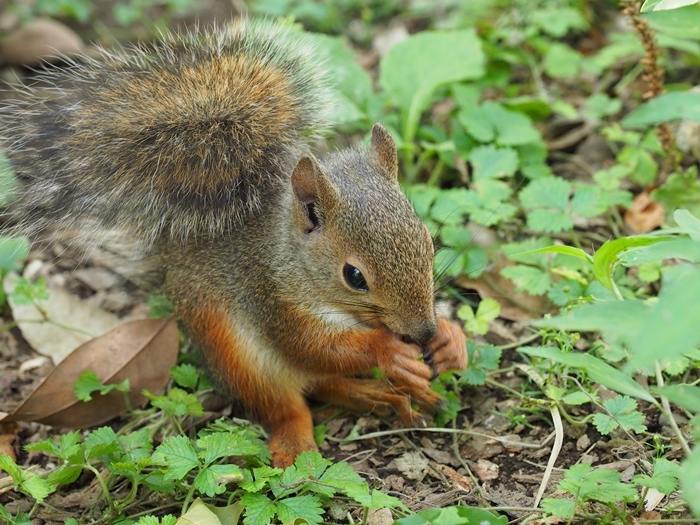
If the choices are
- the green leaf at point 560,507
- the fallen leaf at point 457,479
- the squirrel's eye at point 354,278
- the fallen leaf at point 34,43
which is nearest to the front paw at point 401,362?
the squirrel's eye at point 354,278

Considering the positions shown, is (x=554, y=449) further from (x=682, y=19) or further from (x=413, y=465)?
(x=682, y=19)

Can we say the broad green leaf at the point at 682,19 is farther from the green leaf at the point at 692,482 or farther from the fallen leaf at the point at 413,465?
the green leaf at the point at 692,482

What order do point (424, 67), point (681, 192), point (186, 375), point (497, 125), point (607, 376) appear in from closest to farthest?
1. point (607, 376)
2. point (186, 375)
3. point (681, 192)
4. point (497, 125)
5. point (424, 67)

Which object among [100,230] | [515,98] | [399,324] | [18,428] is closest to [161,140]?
[100,230]

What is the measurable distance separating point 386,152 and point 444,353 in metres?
0.78

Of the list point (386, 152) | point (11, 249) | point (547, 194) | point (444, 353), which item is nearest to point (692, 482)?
point (444, 353)

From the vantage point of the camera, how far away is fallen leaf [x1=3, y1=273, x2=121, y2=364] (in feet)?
11.6

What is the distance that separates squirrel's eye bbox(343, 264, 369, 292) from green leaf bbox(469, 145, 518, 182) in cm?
119

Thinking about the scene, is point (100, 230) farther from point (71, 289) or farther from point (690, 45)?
point (690, 45)

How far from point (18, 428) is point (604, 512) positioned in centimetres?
221

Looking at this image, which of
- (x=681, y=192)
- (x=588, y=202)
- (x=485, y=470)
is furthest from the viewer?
(x=681, y=192)

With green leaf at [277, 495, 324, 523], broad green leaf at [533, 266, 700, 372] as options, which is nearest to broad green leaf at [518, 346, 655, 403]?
broad green leaf at [533, 266, 700, 372]

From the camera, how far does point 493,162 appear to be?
3.79 metres

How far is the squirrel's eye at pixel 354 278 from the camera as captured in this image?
2.75 metres
